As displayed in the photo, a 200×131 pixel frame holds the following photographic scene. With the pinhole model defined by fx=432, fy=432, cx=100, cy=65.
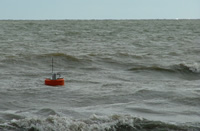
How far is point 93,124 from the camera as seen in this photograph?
6441 millimetres

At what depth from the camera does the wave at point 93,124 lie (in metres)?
6.32

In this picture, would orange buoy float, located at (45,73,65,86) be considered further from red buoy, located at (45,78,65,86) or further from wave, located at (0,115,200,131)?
wave, located at (0,115,200,131)

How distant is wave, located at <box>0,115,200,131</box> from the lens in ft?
20.7

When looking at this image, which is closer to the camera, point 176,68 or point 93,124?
point 93,124

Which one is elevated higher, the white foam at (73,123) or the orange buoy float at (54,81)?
the orange buoy float at (54,81)

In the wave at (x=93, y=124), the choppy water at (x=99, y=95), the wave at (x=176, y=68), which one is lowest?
the wave at (x=93, y=124)

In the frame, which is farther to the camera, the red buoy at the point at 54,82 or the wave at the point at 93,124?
the red buoy at the point at 54,82

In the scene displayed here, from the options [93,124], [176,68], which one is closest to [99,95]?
[93,124]

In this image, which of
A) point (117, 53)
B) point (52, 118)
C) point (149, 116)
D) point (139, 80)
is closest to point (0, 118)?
point (52, 118)

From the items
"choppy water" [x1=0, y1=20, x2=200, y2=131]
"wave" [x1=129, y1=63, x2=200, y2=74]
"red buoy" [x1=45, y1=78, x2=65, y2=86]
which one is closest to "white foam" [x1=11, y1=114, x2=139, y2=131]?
"choppy water" [x1=0, y1=20, x2=200, y2=131]

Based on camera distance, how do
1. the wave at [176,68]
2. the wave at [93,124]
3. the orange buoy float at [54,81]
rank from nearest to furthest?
the wave at [93,124]
the orange buoy float at [54,81]
the wave at [176,68]

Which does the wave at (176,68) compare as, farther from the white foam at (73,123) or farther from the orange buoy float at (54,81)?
the white foam at (73,123)

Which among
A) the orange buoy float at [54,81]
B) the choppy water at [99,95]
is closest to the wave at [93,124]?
the choppy water at [99,95]

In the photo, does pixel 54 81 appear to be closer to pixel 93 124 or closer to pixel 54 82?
pixel 54 82
